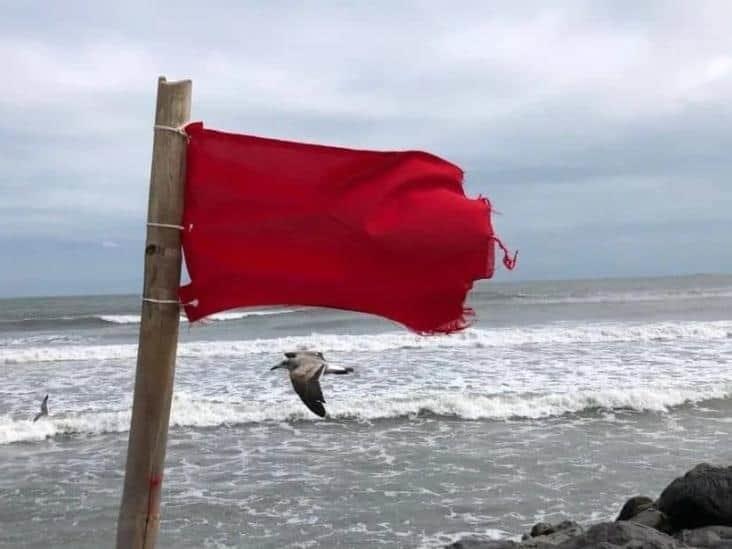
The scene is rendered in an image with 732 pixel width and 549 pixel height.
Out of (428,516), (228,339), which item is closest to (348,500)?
(428,516)

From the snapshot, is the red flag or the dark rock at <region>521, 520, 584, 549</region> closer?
the red flag

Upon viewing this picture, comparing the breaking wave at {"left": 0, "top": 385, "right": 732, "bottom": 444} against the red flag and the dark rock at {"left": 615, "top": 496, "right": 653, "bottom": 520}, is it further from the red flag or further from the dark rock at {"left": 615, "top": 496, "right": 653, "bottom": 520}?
the red flag

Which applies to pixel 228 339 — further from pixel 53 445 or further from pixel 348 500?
pixel 348 500

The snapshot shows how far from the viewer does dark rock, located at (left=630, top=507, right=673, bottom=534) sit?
20.5 ft

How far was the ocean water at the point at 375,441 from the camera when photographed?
7.52 meters

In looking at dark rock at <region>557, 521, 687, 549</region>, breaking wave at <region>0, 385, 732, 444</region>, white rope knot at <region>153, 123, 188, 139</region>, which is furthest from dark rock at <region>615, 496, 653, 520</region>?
white rope knot at <region>153, 123, 188, 139</region>

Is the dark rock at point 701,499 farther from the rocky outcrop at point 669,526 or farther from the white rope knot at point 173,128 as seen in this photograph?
the white rope knot at point 173,128

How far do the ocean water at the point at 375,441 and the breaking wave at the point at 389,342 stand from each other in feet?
0.96

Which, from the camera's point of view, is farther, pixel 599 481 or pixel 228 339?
pixel 228 339

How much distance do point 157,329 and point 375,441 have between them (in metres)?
8.97

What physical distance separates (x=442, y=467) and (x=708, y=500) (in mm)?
3737

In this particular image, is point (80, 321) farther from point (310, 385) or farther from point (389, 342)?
point (310, 385)

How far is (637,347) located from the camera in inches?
870

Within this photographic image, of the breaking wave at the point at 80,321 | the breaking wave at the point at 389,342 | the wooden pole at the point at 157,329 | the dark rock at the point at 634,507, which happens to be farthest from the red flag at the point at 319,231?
the breaking wave at the point at 80,321
